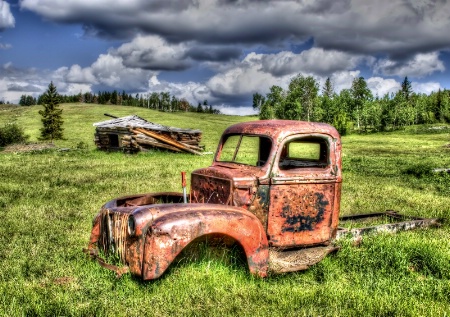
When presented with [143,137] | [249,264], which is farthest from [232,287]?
[143,137]

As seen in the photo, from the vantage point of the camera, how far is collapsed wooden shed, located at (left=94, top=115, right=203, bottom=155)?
69.4 ft

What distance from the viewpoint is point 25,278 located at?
465 centimetres

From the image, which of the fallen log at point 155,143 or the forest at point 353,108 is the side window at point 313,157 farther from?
the forest at point 353,108

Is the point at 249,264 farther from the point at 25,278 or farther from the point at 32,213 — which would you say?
the point at 32,213

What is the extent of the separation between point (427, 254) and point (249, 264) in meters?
2.57

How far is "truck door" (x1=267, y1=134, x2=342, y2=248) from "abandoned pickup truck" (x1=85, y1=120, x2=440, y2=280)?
12 mm

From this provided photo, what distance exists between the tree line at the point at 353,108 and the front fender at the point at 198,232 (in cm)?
6006

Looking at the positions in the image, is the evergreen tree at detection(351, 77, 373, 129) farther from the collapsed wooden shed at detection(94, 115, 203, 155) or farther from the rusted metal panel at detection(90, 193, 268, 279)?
the rusted metal panel at detection(90, 193, 268, 279)

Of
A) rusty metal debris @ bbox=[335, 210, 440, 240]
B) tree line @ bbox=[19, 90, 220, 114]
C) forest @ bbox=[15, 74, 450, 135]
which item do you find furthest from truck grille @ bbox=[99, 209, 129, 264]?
tree line @ bbox=[19, 90, 220, 114]

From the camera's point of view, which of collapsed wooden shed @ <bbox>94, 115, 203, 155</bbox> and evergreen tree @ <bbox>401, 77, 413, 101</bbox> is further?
evergreen tree @ <bbox>401, 77, 413, 101</bbox>

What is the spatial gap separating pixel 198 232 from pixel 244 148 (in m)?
1.59

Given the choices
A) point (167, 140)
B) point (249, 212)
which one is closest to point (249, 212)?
point (249, 212)

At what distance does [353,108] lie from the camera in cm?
7744

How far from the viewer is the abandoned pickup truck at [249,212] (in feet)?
13.4
